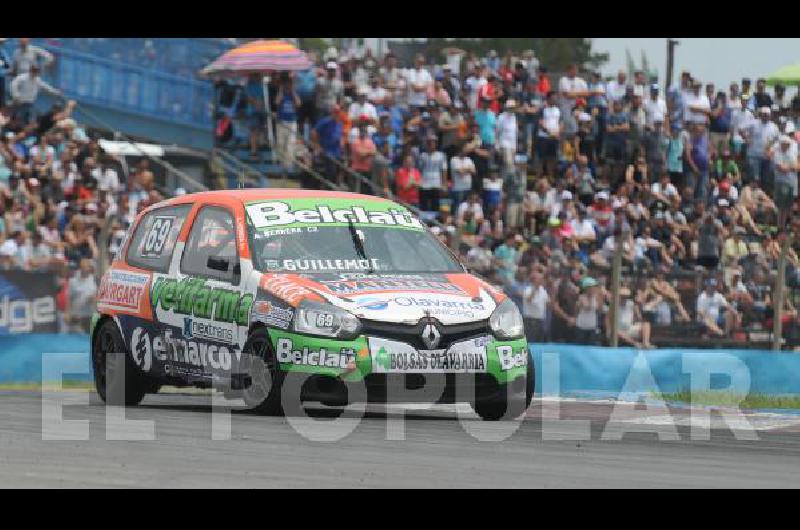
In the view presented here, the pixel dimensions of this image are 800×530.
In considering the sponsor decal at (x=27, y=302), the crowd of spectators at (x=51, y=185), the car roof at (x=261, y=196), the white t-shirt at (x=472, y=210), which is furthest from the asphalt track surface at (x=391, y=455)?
the white t-shirt at (x=472, y=210)

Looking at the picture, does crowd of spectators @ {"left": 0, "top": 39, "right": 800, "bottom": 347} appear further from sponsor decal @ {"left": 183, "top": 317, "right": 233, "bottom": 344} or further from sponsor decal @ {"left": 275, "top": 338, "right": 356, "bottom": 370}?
sponsor decal @ {"left": 275, "top": 338, "right": 356, "bottom": 370}

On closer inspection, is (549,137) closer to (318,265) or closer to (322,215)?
(322,215)

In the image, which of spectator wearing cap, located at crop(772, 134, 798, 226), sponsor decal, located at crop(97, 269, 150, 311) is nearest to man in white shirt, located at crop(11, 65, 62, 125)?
spectator wearing cap, located at crop(772, 134, 798, 226)

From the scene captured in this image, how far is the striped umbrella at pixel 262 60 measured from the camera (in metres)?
26.9

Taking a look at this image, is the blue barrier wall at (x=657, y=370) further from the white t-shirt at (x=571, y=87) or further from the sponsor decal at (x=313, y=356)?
the white t-shirt at (x=571, y=87)

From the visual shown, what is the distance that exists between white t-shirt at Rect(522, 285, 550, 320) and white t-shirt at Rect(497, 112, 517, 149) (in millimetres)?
7676

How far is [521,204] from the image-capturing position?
80.4 feet

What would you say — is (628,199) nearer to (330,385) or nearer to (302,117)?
(302,117)

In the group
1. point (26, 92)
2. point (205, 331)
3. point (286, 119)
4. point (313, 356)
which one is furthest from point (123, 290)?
point (286, 119)

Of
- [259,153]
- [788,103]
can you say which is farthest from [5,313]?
[788,103]

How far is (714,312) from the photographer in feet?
57.8

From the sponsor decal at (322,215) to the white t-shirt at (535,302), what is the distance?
14.7 ft

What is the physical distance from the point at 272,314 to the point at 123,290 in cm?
223

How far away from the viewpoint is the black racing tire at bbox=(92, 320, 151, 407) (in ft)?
Result: 45.0
